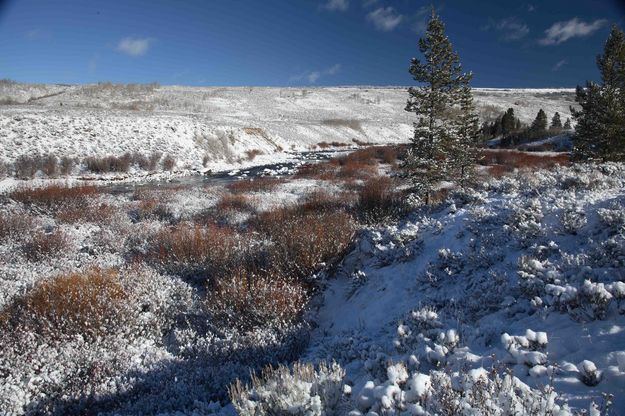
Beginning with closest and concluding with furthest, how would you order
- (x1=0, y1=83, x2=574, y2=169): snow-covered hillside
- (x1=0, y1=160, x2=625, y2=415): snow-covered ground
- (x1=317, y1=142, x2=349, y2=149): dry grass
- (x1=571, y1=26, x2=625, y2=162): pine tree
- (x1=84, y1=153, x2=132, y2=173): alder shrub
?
(x1=0, y1=160, x2=625, y2=415): snow-covered ground < (x1=571, y1=26, x2=625, y2=162): pine tree < (x1=84, y1=153, x2=132, y2=173): alder shrub < (x1=0, y1=83, x2=574, y2=169): snow-covered hillside < (x1=317, y1=142, x2=349, y2=149): dry grass

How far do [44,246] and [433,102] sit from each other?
537 inches

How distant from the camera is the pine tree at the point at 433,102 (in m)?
14.0

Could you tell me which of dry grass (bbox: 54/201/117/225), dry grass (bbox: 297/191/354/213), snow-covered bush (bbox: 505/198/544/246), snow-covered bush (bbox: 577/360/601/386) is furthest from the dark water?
snow-covered bush (bbox: 577/360/601/386)

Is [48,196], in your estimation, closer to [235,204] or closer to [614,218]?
[235,204]

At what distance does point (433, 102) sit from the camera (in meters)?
14.3

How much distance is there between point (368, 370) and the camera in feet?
13.5

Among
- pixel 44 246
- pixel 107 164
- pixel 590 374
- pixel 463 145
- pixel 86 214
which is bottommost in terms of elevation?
pixel 44 246

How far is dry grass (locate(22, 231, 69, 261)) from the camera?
9578 mm

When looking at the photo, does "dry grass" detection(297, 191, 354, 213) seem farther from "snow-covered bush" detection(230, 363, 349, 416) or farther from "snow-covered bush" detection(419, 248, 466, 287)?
"snow-covered bush" detection(230, 363, 349, 416)

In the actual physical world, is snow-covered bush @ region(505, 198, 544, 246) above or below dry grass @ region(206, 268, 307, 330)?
above

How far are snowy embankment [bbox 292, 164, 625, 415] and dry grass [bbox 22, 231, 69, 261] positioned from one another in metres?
7.45

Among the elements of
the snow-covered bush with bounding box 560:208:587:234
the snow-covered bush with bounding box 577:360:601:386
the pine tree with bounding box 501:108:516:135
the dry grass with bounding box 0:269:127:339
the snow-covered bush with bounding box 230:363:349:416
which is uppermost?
the pine tree with bounding box 501:108:516:135

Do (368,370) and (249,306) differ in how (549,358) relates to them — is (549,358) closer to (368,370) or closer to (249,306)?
(368,370)

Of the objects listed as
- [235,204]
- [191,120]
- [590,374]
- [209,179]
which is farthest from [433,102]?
[191,120]
